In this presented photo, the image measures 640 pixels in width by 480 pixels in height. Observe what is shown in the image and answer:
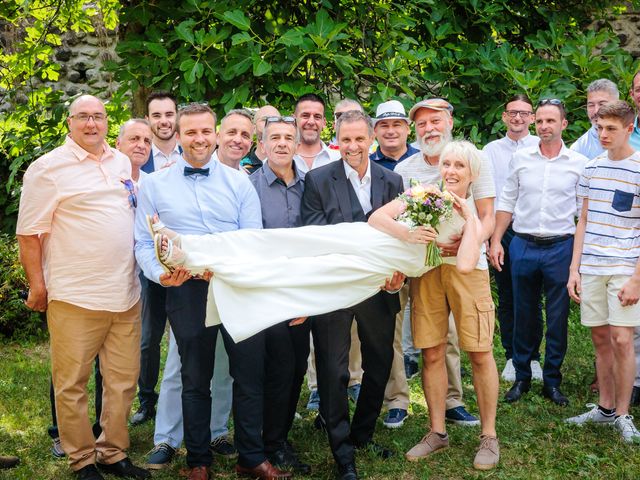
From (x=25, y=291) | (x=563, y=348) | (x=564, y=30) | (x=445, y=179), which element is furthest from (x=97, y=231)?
(x=564, y=30)

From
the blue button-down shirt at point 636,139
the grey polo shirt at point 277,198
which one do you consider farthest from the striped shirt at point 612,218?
the grey polo shirt at point 277,198

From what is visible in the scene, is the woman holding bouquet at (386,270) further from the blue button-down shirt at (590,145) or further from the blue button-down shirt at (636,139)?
the blue button-down shirt at (590,145)

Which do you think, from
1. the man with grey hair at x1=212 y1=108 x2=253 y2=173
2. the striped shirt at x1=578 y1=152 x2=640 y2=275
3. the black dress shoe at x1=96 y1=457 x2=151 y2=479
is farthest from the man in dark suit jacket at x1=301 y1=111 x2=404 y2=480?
the striped shirt at x1=578 y1=152 x2=640 y2=275

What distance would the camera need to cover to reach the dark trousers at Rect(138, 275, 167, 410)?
5.09 metres

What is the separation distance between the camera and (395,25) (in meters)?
6.77

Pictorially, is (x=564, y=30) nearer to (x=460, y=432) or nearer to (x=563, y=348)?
(x=563, y=348)

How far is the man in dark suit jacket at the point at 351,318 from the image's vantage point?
13.4 feet

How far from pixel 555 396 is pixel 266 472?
242 centimetres

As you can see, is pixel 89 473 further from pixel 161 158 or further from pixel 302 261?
pixel 161 158

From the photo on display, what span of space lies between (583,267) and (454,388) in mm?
1223

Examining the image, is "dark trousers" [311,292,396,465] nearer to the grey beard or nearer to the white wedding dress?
the white wedding dress

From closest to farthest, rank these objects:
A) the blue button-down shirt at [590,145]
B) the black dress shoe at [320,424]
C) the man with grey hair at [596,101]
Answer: the black dress shoe at [320,424] → the man with grey hair at [596,101] → the blue button-down shirt at [590,145]

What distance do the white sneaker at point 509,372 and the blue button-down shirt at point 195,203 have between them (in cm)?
284

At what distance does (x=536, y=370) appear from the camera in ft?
19.4
